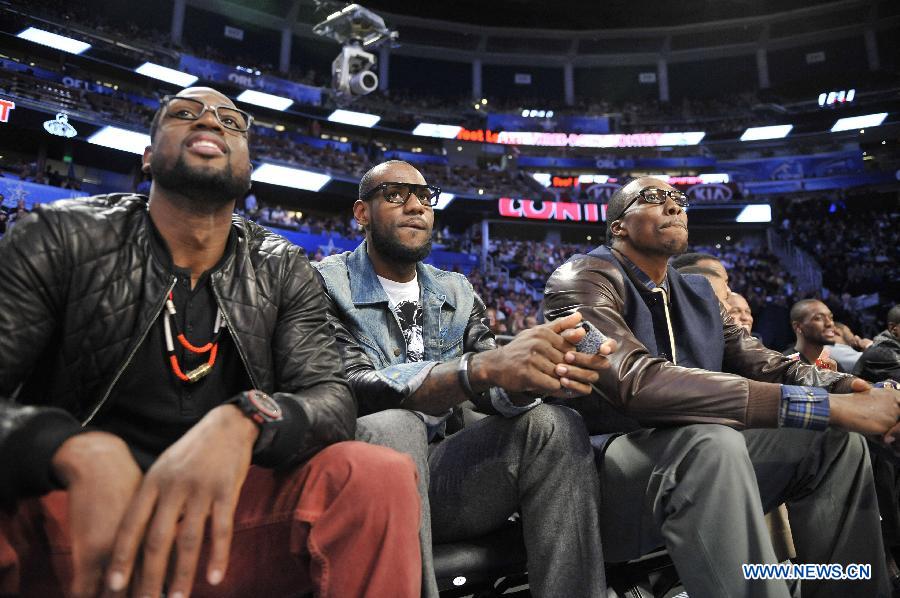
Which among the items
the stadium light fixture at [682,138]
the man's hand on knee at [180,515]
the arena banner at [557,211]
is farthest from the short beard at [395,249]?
the stadium light fixture at [682,138]

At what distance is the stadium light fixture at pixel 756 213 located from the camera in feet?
87.8

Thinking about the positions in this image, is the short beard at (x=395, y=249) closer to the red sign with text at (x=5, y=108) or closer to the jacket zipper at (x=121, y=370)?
the jacket zipper at (x=121, y=370)

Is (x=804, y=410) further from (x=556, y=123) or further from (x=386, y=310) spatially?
(x=556, y=123)

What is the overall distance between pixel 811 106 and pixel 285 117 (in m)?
25.8

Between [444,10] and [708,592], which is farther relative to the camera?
[444,10]

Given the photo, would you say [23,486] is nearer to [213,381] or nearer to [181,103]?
[213,381]

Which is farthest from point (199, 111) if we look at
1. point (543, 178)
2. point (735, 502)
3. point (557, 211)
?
point (543, 178)

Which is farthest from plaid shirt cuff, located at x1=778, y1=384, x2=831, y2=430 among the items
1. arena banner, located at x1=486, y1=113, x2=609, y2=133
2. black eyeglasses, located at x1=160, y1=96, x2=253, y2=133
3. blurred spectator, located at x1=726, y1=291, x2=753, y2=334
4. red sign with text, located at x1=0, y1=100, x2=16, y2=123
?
arena banner, located at x1=486, y1=113, x2=609, y2=133

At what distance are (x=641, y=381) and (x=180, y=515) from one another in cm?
140

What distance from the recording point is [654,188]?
2.56 metres

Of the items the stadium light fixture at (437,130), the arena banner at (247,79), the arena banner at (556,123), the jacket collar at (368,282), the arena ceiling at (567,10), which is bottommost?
the jacket collar at (368,282)

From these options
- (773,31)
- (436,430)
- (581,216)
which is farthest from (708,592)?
(773,31)

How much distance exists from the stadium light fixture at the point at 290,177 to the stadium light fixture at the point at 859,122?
2387 cm

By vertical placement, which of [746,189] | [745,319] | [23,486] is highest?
[746,189]
